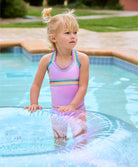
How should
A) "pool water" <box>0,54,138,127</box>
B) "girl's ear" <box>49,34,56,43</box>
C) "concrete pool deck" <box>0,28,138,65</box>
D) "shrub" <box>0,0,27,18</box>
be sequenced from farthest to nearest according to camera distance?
"shrub" <box>0,0,27,18</box>, "concrete pool deck" <box>0,28,138,65</box>, "pool water" <box>0,54,138,127</box>, "girl's ear" <box>49,34,56,43</box>

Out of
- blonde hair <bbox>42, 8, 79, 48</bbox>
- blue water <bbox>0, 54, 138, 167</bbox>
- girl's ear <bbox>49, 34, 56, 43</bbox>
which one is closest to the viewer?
blue water <bbox>0, 54, 138, 167</bbox>

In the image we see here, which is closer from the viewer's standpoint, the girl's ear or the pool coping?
the girl's ear

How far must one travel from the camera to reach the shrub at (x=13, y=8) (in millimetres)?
18922

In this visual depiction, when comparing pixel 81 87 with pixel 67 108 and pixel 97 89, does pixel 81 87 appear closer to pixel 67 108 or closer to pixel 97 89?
pixel 67 108

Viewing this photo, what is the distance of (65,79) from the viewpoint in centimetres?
283

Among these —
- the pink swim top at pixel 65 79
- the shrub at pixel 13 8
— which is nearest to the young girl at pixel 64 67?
the pink swim top at pixel 65 79

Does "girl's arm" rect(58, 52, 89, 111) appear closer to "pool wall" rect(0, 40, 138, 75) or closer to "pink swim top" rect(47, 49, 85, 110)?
"pink swim top" rect(47, 49, 85, 110)

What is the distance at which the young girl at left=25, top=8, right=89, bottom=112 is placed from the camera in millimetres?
2740

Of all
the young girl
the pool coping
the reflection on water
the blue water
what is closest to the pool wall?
the pool coping

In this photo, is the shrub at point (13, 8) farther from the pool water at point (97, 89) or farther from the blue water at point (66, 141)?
the blue water at point (66, 141)

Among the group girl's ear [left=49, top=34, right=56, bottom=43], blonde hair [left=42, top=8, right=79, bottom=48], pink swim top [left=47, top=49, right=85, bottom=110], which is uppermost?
blonde hair [left=42, top=8, right=79, bottom=48]

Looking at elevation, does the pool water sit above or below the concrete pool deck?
below

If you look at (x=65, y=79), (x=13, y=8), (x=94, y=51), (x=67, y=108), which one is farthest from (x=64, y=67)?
(x=13, y=8)

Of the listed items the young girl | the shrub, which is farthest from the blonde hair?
the shrub
